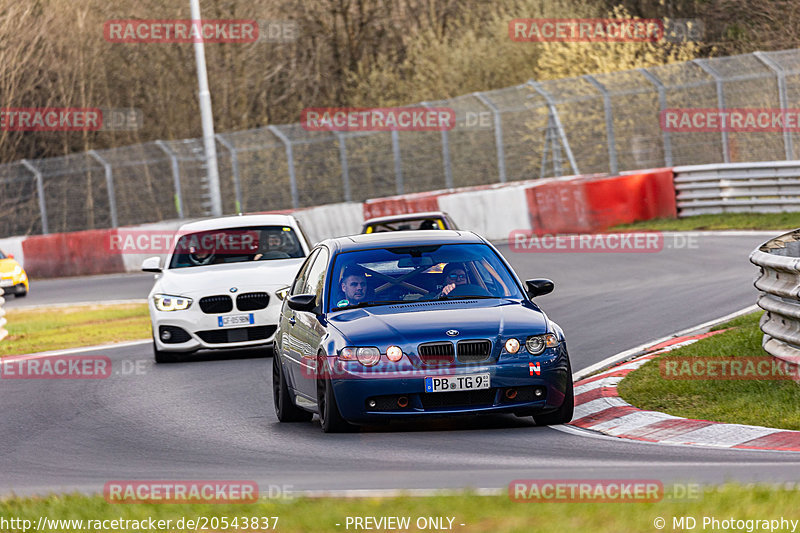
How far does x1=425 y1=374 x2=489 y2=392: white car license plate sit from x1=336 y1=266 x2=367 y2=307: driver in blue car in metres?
1.19

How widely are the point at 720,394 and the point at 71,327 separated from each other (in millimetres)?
14703

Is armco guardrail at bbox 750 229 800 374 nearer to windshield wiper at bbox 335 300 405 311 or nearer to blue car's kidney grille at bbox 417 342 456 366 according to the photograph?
blue car's kidney grille at bbox 417 342 456 366

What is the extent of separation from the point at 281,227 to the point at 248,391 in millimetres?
3929

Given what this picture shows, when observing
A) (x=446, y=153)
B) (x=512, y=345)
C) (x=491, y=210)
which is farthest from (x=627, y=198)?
(x=512, y=345)

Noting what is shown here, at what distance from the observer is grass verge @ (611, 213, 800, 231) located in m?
25.3

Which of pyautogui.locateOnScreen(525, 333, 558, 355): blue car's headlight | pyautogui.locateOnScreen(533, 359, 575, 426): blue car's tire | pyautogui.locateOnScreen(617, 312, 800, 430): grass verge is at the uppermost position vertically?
pyautogui.locateOnScreen(525, 333, 558, 355): blue car's headlight

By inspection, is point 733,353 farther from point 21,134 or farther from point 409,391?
point 21,134

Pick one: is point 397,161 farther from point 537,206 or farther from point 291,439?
point 291,439

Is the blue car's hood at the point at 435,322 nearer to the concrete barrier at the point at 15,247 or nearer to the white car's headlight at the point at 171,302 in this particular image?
the white car's headlight at the point at 171,302

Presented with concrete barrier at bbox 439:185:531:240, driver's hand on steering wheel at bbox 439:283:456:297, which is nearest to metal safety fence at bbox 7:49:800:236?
concrete barrier at bbox 439:185:531:240

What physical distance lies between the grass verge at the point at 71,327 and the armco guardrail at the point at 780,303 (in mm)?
11106

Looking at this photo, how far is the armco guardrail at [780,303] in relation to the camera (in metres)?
9.87

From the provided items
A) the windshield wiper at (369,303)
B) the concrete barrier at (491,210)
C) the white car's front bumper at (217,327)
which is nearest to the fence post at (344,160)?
the concrete barrier at (491,210)

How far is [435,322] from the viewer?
372 inches
